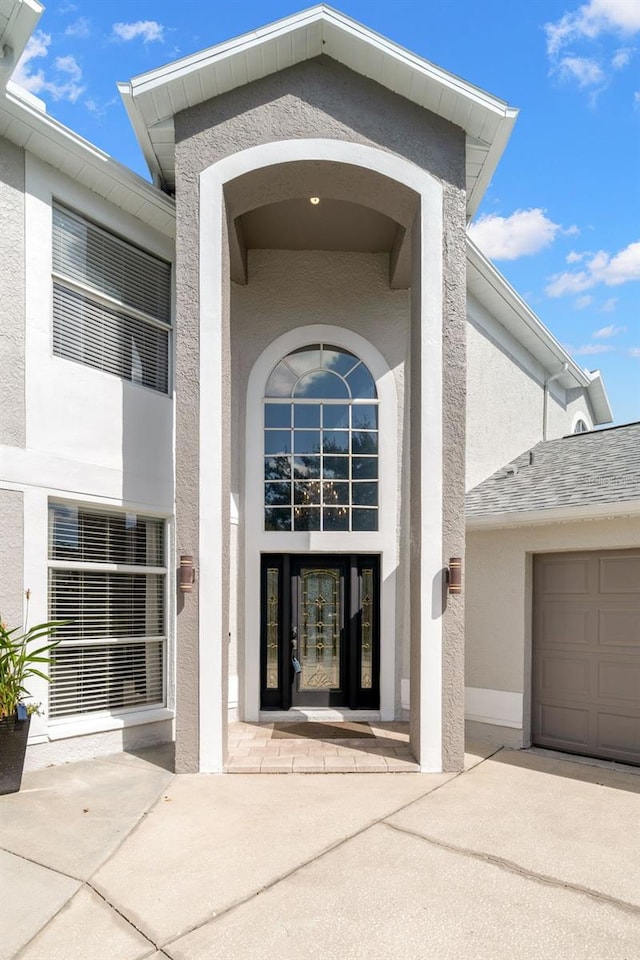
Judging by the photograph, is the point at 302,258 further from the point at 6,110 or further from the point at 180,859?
the point at 180,859

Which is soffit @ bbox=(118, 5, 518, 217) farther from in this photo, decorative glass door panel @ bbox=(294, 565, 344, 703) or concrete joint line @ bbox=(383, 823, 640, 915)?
concrete joint line @ bbox=(383, 823, 640, 915)

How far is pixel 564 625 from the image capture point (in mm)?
7961

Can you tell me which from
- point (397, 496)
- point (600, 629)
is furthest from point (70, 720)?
point (600, 629)

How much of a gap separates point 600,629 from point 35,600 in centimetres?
656

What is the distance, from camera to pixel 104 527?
753 cm

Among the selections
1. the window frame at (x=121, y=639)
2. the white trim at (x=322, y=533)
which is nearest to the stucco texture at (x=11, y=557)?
the window frame at (x=121, y=639)

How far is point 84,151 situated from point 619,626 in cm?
824

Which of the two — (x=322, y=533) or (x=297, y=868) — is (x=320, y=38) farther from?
(x=297, y=868)

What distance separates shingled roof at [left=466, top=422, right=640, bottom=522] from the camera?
7.70m

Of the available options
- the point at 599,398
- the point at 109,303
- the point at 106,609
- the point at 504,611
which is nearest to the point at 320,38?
the point at 109,303

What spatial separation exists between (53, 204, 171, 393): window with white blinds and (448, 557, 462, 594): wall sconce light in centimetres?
437

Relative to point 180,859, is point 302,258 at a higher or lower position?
higher

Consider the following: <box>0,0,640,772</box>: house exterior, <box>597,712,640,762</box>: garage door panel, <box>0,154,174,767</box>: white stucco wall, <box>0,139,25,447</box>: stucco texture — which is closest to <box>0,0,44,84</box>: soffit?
<box>0,0,640,772</box>: house exterior

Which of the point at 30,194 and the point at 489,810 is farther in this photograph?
the point at 30,194
